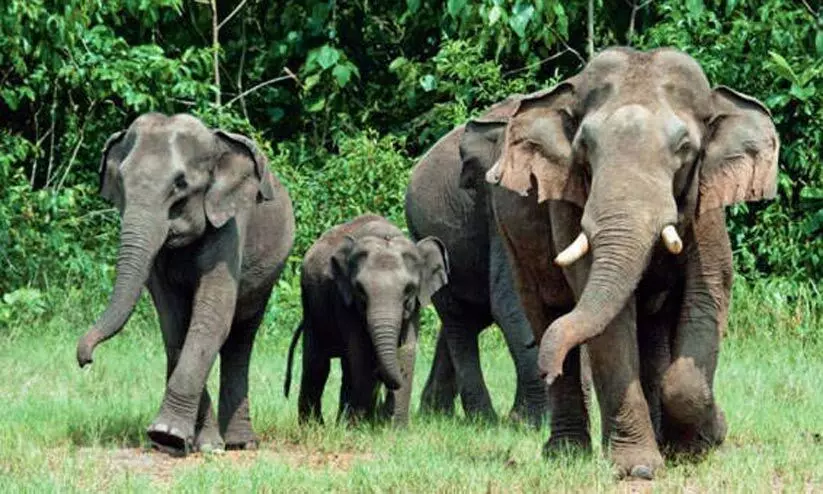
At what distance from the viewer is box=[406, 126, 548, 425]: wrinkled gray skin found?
1247 cm

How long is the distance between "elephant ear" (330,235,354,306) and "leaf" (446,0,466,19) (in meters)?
5.49

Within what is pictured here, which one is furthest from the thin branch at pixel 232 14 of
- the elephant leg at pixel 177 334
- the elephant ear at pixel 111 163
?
the elephant leg at pixel 177 334

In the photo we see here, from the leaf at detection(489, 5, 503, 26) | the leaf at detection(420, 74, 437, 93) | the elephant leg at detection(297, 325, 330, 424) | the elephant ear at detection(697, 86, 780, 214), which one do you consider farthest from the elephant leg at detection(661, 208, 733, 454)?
the leaf at detection(420, 74, 437, 93)

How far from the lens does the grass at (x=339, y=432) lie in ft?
28.6

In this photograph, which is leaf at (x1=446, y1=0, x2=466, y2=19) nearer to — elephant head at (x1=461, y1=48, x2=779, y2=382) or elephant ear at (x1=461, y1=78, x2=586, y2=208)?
elephant head at (x1=461, y1=48, x2=779, y2=382)

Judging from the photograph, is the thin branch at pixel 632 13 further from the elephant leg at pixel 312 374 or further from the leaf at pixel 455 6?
the elephant leg at pixel 312 374

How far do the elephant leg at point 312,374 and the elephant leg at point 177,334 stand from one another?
1461 millimetres

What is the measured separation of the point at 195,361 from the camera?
10.7 meters

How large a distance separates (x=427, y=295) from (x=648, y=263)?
13.0 feet

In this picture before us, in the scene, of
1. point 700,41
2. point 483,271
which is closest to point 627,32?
point 700,41

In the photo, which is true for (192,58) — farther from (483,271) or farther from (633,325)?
(633,325)

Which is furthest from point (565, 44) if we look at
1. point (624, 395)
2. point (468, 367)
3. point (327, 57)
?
point (624, 395)

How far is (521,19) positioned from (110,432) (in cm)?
787

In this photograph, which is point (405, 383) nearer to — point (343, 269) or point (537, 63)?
point (343, 269)
